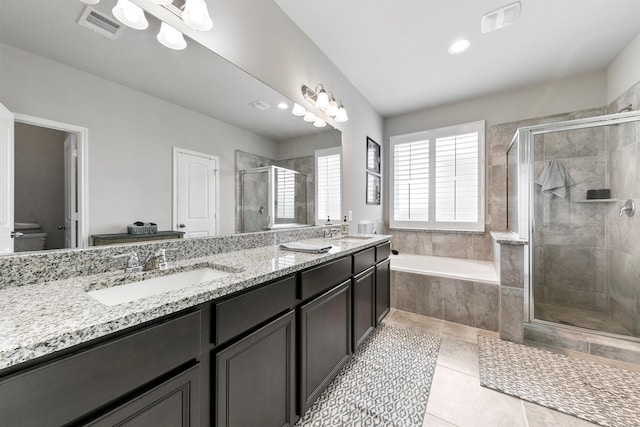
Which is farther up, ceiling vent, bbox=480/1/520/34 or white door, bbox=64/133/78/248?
ceiling vent, bbox=480/1/520/34

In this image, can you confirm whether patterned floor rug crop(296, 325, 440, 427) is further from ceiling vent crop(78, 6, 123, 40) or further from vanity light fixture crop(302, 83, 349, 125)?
vanity light fixture crop(302, 83, 349, 125)

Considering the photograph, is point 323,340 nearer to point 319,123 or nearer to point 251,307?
point 251,307

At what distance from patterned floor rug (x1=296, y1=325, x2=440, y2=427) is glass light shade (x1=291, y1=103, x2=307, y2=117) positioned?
1.97 metres

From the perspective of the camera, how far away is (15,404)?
448 mm

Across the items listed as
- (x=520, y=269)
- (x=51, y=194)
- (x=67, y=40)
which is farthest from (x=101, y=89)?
(x=520, y=269)

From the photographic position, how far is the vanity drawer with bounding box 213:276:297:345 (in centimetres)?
84

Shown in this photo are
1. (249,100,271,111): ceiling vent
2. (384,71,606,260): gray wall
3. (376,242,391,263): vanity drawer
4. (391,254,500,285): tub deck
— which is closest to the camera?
(249,100,271,111): ceiling vent

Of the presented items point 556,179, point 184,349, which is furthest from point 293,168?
point 556,179

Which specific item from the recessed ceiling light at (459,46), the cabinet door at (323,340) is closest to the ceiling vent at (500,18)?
the recessed ceiling light at (459,46)

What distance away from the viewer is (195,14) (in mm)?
1195

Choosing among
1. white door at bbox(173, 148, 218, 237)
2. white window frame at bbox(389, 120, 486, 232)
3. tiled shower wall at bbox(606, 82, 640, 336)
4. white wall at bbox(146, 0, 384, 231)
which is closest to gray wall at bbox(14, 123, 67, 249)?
A: white door at bbox(173, 148, 218, 237)

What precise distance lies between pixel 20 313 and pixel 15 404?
251 millimetres

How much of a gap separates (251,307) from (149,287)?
16.6 inches

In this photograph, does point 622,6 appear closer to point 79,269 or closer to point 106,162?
point 106,162
